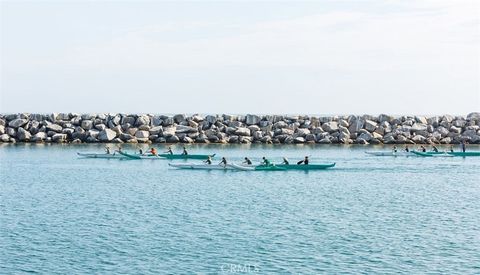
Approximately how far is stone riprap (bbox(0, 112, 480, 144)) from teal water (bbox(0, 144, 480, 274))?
29.2 metres

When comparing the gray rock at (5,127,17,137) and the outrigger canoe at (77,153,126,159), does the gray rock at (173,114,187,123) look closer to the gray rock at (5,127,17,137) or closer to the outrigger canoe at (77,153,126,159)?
the gray rock at (5,127,17,137)

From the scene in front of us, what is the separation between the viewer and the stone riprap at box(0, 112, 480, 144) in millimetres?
100062

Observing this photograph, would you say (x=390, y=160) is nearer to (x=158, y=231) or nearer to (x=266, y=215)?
(x=266, y=215)

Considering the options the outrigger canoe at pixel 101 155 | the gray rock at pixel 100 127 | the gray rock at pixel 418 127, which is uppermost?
the gray rock at pixel 418 127

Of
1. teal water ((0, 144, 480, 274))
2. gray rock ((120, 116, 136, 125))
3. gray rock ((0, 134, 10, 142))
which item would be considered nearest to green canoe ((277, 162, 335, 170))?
teal water ((0, 144, 480, 274))

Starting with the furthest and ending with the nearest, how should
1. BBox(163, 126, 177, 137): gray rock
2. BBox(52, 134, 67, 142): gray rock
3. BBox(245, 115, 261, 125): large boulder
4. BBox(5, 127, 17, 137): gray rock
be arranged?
BBox(245, 115, 261, 125): large boulder → BBox(5, 127, 17, 137): gray rock → BBox(163, 126, 177, 137): gray rock → BBox(52, 134, 67, 142): gray rock

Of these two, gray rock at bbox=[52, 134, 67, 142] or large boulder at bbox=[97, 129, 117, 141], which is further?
large boulder at bbox=[97, 129, 117, 141]

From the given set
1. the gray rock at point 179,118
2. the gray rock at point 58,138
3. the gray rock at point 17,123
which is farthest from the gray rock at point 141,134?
the gray rock at point 17,123

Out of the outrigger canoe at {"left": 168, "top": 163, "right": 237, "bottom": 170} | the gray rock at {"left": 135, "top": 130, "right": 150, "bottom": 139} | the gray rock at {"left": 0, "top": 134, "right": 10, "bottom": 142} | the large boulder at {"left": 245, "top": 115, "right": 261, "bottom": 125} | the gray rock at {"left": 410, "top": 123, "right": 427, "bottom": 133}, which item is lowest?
the outrigger canoe at {"left": 168, "top": 163, "right": 237, "bottom": 170}

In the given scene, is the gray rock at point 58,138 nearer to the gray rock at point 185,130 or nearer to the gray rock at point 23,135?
the gray rock at point 23,135

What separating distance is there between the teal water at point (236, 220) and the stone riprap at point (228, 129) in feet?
Result: 95.8

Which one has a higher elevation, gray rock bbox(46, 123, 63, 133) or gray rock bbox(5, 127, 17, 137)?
gray rock bbox(46, 123, 63, 133)

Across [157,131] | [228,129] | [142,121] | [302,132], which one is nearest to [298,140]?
[302,132]

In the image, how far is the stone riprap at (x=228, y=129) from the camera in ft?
328
